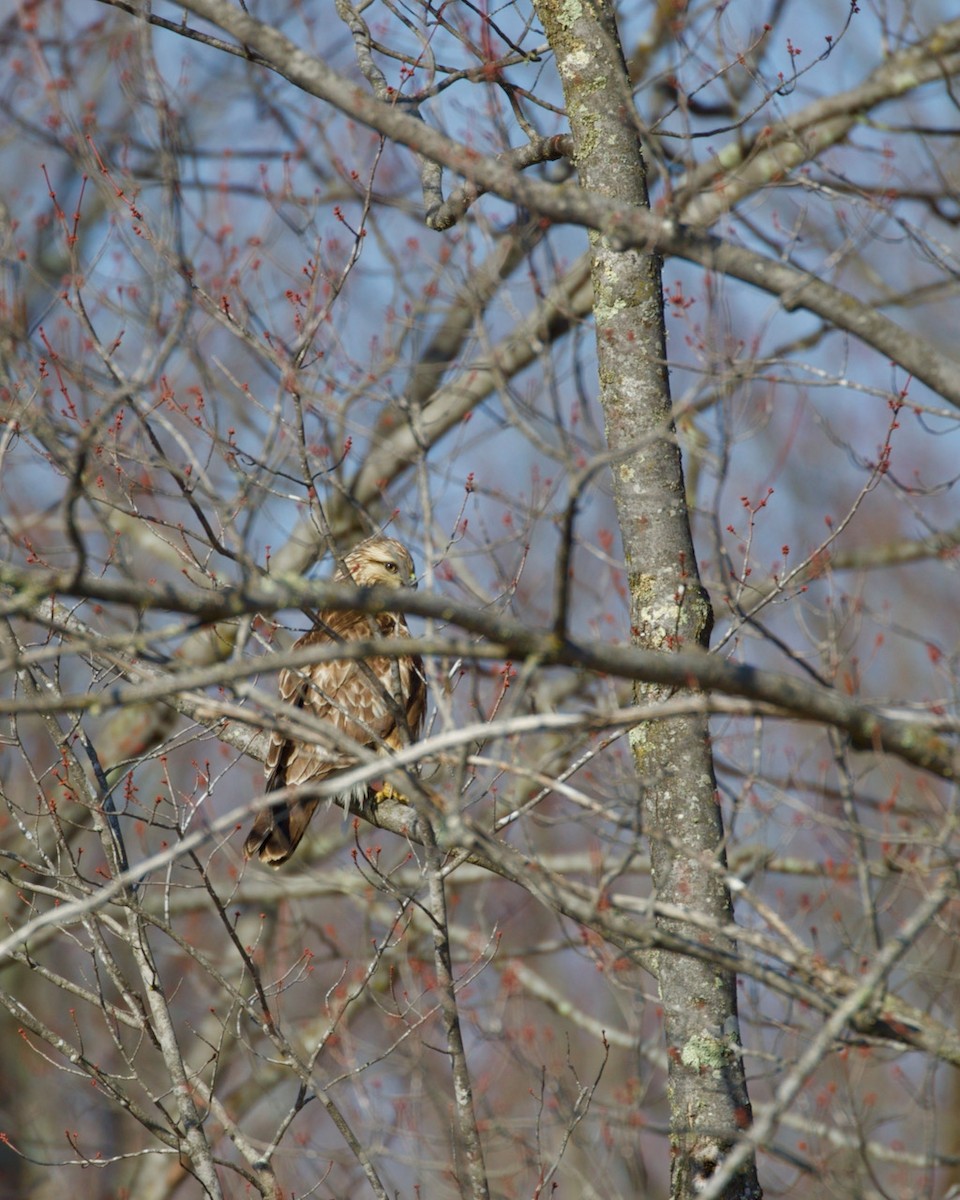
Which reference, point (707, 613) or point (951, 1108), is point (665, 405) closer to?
point (707, 613)

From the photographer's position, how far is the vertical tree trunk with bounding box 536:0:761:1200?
3.50 m

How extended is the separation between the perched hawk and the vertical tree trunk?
1151mm

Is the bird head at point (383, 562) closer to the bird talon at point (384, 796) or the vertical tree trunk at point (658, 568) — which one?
the bird talon at point (384, 796)

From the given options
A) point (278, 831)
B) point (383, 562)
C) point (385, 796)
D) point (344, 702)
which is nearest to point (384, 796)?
point (385, 796)

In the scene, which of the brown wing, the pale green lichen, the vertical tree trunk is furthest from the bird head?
the pale green lichen

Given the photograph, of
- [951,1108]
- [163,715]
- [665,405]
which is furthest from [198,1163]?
[951,1108]

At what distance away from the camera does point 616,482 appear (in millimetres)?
3977

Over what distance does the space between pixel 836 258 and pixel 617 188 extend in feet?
2.41

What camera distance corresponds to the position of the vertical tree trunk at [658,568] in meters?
3.50

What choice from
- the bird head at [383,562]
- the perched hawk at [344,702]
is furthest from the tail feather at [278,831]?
the bird head at [383,562]

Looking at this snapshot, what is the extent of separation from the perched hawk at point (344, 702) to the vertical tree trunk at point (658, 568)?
1.15 metres

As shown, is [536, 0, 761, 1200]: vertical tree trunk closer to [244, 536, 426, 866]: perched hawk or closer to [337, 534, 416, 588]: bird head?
[244, 536, 426, 866]: perched hawk

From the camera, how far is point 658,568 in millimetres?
3846

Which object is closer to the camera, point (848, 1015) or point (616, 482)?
point (848, 1015)
